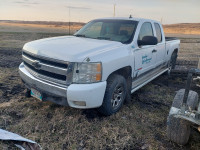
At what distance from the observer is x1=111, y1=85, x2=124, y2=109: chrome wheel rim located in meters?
3.41

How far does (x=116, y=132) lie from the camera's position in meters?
3.06

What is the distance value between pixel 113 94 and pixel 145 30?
Answer: 2.00 metres

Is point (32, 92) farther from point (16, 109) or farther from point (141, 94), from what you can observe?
point (141, 94)

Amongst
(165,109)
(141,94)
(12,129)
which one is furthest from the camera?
(141,94)

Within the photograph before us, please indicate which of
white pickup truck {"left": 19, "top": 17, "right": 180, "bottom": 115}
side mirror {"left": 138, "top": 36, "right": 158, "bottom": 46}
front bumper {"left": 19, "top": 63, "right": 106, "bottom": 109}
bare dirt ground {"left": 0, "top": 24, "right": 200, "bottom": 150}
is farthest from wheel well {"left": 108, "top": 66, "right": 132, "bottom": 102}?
front bumper {"left": 19, "top": 63, "right": 106, "bottom": 109}

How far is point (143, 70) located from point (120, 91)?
102 centimetres

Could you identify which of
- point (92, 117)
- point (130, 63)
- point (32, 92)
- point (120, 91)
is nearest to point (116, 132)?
point (92, 117)

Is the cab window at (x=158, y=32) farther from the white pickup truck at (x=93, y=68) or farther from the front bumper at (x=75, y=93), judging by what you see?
the front bumper at (x=75, y=93)

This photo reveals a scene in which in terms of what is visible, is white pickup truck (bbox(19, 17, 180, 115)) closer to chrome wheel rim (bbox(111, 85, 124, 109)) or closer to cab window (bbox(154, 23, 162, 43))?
chrome wheel rim (bbox(111, 85, 124, 109))

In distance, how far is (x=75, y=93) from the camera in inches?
109

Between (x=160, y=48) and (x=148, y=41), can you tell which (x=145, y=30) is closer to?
(x=148, y=41)

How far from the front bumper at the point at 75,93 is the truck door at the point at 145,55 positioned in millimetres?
1268

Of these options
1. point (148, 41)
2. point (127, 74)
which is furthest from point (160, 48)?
point (127, 74)

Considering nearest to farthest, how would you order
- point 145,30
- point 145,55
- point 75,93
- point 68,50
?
1. point 75,93
2. point 68,50
3. point 145,55
4. point 145,30
